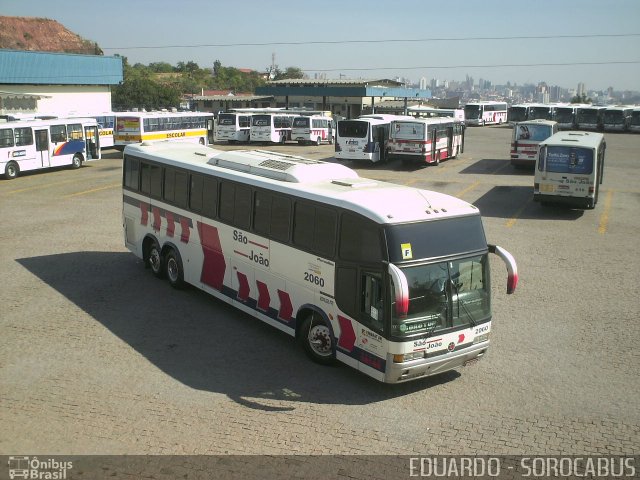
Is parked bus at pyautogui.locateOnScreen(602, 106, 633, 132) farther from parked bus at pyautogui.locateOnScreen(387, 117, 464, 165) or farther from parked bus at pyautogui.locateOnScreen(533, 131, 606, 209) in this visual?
parked bus at pyautogui.locateOnScreen(533, 131, 606, 209)

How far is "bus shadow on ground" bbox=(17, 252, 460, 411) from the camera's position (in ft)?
28.5

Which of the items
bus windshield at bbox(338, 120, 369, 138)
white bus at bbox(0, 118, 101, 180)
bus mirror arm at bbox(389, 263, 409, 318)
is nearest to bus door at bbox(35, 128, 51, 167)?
white bus at bbox(0, 118, 101, 180)

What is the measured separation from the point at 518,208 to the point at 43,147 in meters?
20.8

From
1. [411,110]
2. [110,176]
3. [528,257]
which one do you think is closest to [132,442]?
[528,257]

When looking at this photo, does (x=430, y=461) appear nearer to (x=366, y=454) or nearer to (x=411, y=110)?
(x=366, y=454)

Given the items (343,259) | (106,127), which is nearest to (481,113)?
(106,127)

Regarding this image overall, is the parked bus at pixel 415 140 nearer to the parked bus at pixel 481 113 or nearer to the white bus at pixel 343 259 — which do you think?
the white bus at pixel 343 259

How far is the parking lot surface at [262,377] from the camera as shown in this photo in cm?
746

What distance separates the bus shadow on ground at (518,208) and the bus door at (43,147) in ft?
62.9

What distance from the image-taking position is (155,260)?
44.4ft

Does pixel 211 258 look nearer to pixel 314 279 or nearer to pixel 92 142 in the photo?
pixel 314 279

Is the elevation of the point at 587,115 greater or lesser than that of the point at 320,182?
greater

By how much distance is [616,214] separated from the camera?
21.9m

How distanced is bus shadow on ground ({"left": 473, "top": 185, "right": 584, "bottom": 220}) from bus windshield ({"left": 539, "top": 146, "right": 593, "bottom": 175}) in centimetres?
141
